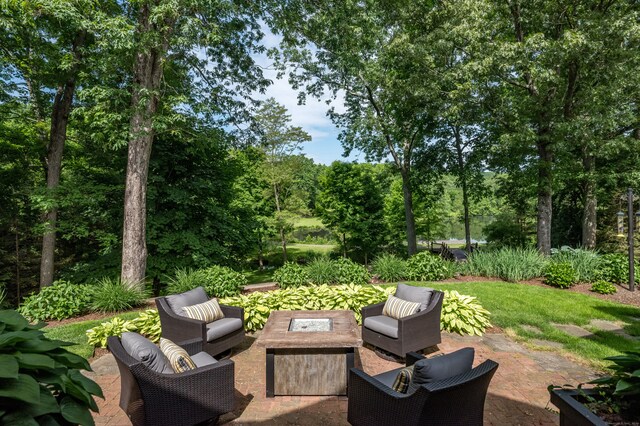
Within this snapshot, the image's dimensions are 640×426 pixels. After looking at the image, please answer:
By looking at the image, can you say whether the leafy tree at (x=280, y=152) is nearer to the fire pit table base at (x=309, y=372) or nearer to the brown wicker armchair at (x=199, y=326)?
the brown wicker armchair at (x=199, y=326)

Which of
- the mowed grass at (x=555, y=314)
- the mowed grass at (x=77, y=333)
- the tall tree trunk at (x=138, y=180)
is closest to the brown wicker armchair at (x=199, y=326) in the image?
the mowed grass at (x=77, y=333)

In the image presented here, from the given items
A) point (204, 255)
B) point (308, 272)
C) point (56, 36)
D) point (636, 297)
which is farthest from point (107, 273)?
point (636, 297)

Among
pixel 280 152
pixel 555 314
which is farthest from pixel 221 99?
pixel 555 314

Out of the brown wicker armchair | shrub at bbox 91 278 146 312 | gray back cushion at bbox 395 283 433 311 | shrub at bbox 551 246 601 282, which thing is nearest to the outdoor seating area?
the brown wicker armchair

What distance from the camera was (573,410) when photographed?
2.09 m

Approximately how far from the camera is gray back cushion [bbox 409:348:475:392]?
7.58 feet

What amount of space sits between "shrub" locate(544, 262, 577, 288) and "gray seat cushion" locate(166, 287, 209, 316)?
7943mm

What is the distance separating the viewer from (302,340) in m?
3.40

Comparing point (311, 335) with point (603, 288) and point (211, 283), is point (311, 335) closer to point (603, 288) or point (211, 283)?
point (211, 283)

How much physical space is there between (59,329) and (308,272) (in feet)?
14.9

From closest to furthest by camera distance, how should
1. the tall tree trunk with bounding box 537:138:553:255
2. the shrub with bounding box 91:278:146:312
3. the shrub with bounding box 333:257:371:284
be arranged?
the shrub with bounding box 91:278:146:312
the shrub with bounding box 333:257:371:284
the tall tree trunk with bounding box 537:138:553:255

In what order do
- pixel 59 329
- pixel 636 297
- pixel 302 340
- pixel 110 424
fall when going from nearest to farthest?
pixel 110 424, pixel 302 340, pixel 59 329, pixel 636 297

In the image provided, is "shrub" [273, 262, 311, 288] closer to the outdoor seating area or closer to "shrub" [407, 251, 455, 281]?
the outdoor seating area

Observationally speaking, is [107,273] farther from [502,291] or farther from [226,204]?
[502,291]
